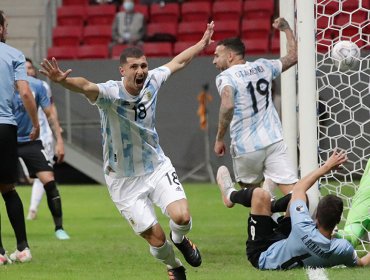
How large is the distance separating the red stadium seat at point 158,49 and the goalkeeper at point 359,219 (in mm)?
12327

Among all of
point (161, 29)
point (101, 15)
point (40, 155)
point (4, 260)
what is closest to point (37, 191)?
point (40, 155)

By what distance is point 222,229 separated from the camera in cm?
1269

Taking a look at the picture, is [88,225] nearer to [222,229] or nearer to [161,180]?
[222,229]

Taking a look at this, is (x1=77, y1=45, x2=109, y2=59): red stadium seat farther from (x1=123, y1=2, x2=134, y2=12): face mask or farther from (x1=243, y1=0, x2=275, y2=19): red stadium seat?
(x1=243, y1=0, x2=275, y2=19): red stadium seat

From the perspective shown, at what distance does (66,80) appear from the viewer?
285 inches

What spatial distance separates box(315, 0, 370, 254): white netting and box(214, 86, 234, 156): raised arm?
1.12 metres

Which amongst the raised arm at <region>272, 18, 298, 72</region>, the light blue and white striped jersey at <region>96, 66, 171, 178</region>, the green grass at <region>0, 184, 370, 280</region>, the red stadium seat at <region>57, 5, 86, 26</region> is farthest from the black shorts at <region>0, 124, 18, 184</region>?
the red stadium seat at <region>57, 5, 86, 26</region>

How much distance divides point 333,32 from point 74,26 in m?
12.1

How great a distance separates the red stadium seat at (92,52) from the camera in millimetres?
21656

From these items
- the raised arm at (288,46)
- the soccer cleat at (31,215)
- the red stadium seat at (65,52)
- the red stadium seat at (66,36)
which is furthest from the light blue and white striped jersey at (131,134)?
the red stadium seat at (66,36)

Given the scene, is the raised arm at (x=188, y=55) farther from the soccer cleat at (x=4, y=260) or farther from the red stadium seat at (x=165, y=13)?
the red stadium seat at (x=165, y=13)

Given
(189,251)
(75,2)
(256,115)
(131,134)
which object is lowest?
(189,251)

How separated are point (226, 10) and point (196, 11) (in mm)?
672

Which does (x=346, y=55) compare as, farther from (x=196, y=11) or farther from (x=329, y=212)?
(x=196, y=11)
